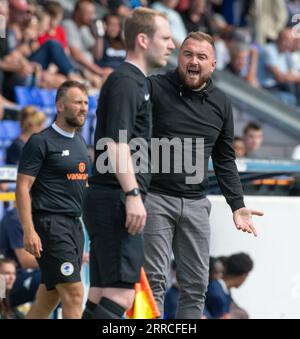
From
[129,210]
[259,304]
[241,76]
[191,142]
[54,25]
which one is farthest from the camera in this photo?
[241,76]

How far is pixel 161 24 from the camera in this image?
6133mm

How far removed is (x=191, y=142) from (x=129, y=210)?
1144 mm

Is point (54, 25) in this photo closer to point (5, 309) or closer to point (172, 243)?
point (5, 309)

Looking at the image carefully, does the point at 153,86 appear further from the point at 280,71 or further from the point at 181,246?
the point at 280,71

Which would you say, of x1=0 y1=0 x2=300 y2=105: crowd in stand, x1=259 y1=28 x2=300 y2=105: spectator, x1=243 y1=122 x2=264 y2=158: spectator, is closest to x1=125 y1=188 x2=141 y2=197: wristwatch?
x1=0 y1=0 x2=300 y2=105: crowd in stand

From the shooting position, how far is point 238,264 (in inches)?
324

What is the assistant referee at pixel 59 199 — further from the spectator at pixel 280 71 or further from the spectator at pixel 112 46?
the spectator at pixel 280 71

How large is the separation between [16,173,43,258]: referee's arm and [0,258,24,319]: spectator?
141cm

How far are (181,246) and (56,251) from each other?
959 mm

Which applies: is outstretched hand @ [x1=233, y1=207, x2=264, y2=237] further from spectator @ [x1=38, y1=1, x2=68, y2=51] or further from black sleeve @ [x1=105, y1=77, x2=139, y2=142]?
spectator @ [x1=38, y1=1, x2=68, y2=51]

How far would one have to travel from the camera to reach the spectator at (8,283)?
8500mm

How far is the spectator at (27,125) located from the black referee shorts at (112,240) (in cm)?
454

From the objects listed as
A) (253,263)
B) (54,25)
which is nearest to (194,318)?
(253,263)

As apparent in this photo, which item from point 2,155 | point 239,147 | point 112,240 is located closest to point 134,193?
point 112,240
